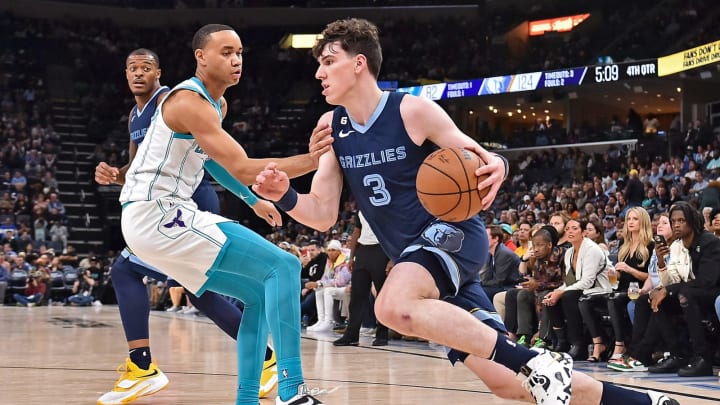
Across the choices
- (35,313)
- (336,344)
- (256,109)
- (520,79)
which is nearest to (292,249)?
(35,313)

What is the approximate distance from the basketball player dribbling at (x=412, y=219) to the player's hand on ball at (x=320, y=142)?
89 mm

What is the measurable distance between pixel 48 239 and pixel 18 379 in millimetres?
18672

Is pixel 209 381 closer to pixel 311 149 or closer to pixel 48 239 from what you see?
pixel 311 149

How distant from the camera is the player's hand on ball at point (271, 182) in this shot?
12.1 ft

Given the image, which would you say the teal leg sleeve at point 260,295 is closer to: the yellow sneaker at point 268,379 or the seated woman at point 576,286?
the yellow sneaker at point 268,379

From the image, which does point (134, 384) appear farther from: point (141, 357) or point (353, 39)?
point (353, 39)

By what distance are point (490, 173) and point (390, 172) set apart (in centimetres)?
47

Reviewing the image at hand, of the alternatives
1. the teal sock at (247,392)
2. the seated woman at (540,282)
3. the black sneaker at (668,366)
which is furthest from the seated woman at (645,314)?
the teal sock at (247,392)

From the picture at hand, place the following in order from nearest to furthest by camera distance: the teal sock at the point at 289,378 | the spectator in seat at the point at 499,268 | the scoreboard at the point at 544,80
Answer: the teal sock at the point at 289,378, the spectator in seat at the point at 499,268, the scoreboard at the point at 544,80

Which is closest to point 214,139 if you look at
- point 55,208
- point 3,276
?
point 3,276

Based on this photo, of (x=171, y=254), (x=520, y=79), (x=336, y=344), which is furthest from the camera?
(x=520, y=79)

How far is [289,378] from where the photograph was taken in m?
4.24

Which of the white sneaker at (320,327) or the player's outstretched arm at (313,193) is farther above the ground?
the player's outstretched arm at (313,193)

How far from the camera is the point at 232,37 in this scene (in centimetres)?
475
